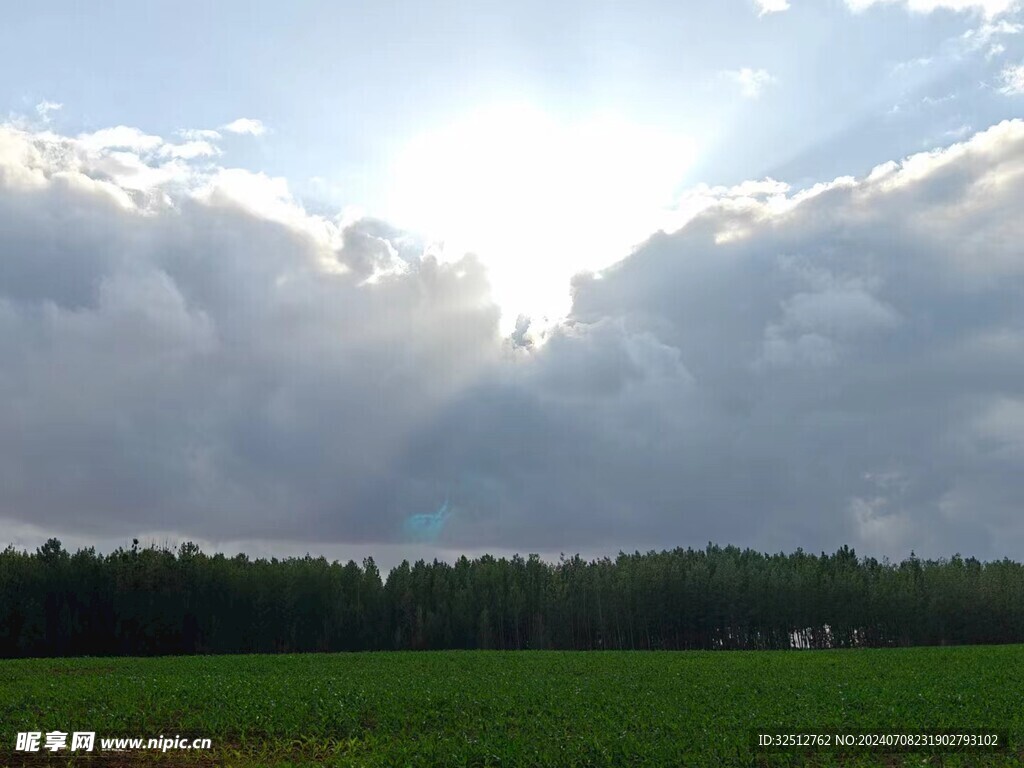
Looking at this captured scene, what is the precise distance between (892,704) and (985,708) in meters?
3.37

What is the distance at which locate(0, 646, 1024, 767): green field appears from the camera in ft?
86.1

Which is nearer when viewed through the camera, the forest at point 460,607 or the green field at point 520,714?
the green field at point 520,714

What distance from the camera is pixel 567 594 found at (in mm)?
143500

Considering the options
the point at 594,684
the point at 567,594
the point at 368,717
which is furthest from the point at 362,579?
the point at 368,717

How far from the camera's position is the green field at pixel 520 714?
2625 centimetres

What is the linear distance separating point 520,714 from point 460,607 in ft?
351

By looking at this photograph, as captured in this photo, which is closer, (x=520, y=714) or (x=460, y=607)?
(x=520, y=714)

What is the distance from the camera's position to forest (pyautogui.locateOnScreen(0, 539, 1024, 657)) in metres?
114

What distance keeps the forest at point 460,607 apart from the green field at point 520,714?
69414mm

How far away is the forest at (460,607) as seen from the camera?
113562 mm

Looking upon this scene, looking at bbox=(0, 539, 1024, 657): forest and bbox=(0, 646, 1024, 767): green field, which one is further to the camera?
bbox=(0, 539, 1024, 657): forest

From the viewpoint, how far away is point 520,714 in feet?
111

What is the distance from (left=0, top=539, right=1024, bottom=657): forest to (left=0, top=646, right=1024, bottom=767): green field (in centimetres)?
6941

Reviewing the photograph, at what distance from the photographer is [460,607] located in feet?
453
